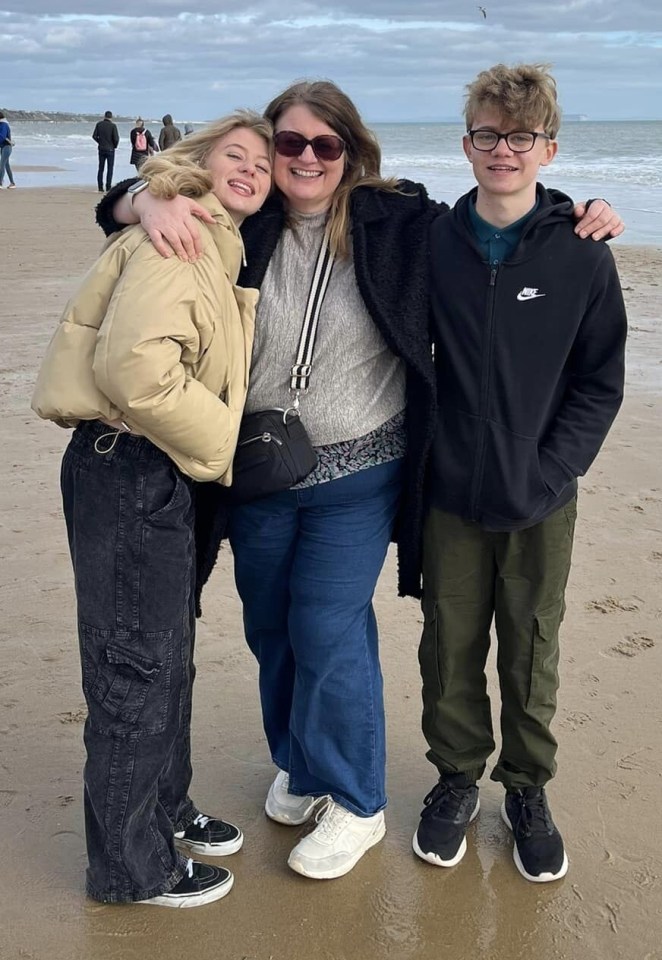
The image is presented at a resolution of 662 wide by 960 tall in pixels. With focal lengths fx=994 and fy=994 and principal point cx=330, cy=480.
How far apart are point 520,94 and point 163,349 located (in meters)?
1.12

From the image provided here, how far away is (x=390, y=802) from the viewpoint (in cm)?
314

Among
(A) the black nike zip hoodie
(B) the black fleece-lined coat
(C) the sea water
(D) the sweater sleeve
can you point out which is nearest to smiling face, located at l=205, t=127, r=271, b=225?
(B) the black fleece-lined coat

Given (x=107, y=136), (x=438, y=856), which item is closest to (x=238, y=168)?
(x=438, y=856)

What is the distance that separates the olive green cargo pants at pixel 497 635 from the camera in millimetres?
2748

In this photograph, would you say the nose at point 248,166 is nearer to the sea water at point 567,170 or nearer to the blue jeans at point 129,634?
the blue jeans at point 129,634

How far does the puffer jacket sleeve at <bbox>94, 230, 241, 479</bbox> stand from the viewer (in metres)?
2.16

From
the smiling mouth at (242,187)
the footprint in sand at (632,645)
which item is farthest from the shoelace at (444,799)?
the smiling mouth at (242,187)

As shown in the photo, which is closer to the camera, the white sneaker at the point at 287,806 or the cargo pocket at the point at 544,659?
the cargo pocket at the point at 544,659

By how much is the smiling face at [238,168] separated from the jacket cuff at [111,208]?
22cm

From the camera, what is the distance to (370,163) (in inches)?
108

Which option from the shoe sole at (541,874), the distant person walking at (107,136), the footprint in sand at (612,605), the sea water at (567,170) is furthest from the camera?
the distant person walking at (107,136)

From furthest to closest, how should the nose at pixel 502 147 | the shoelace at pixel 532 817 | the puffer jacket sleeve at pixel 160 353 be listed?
the shoelace at pixel 532 817 → the nose at pixel 502 147 → the puffer jacket sleeve at pixel 160 353

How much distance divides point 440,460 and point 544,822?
1.10m

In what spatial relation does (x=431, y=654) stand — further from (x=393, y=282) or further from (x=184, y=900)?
(x=393, y=282)
